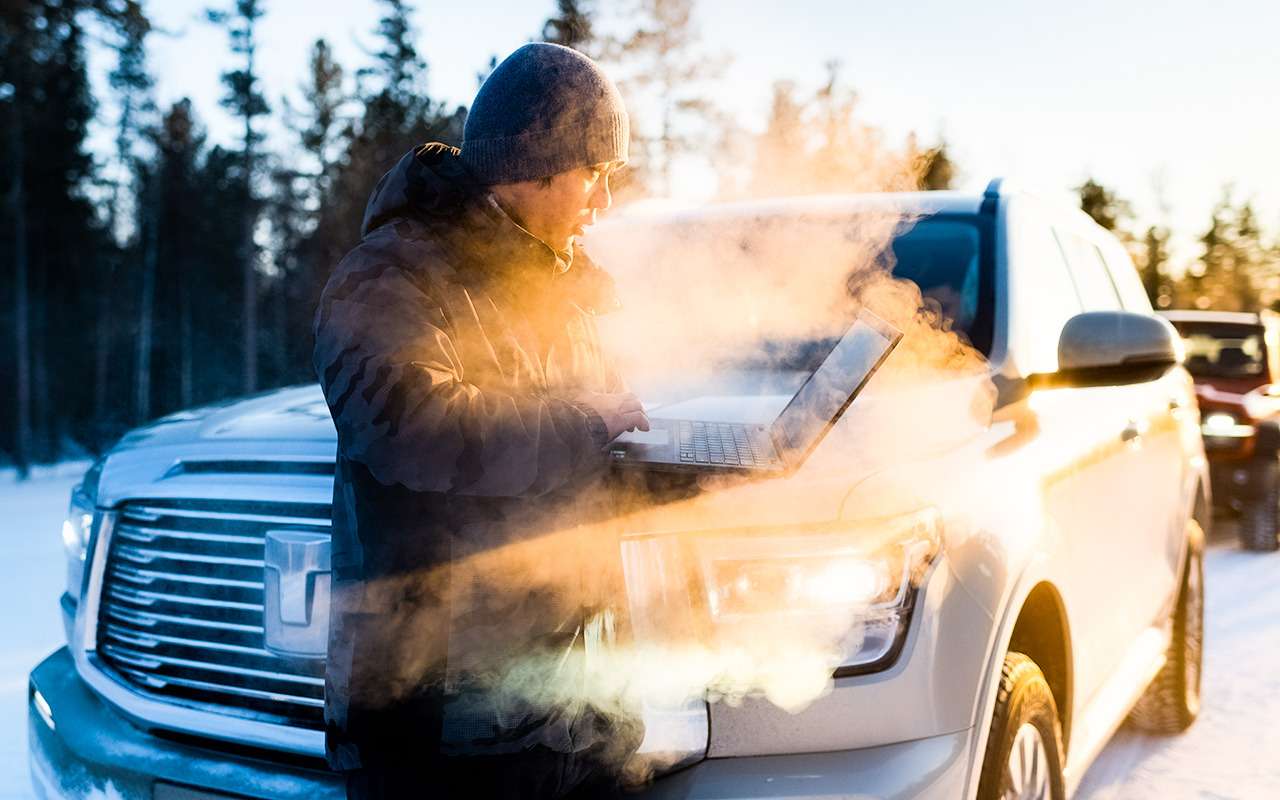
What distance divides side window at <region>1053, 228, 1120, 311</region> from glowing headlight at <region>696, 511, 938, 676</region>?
2098 mm

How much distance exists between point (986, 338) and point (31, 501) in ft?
50.4

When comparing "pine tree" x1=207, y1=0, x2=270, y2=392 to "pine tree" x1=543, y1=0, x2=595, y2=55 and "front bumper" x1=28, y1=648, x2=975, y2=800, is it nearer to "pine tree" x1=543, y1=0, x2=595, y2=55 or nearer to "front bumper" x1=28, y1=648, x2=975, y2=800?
"pine tree" x1=543, y1=0, x2=595, y2=55

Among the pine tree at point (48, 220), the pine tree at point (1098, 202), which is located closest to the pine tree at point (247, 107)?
the pine tree at point (48, 220)

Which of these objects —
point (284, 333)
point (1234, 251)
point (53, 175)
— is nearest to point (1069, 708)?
point (53, 175)

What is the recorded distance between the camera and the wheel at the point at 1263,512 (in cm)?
850

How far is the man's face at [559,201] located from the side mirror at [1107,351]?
1351 mm

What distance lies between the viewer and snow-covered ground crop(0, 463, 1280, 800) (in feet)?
11.9

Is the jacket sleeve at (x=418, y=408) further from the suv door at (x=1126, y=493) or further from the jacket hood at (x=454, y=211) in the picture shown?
the suv door at (x=1126, y=493)

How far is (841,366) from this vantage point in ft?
5.92

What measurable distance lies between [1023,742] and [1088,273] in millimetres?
2256

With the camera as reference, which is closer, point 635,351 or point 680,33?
point 635,351

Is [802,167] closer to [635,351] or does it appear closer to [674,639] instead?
[635,351]

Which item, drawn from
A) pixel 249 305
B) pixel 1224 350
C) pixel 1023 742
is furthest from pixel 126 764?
pixel 249 305

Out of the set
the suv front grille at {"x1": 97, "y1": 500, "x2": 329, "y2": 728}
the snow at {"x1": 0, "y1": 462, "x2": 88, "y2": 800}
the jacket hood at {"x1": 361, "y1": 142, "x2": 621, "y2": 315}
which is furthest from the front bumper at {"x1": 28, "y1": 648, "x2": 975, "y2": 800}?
the snow at {"x1": 0, "y1": 462, "x2": 88, "y2": 800}
